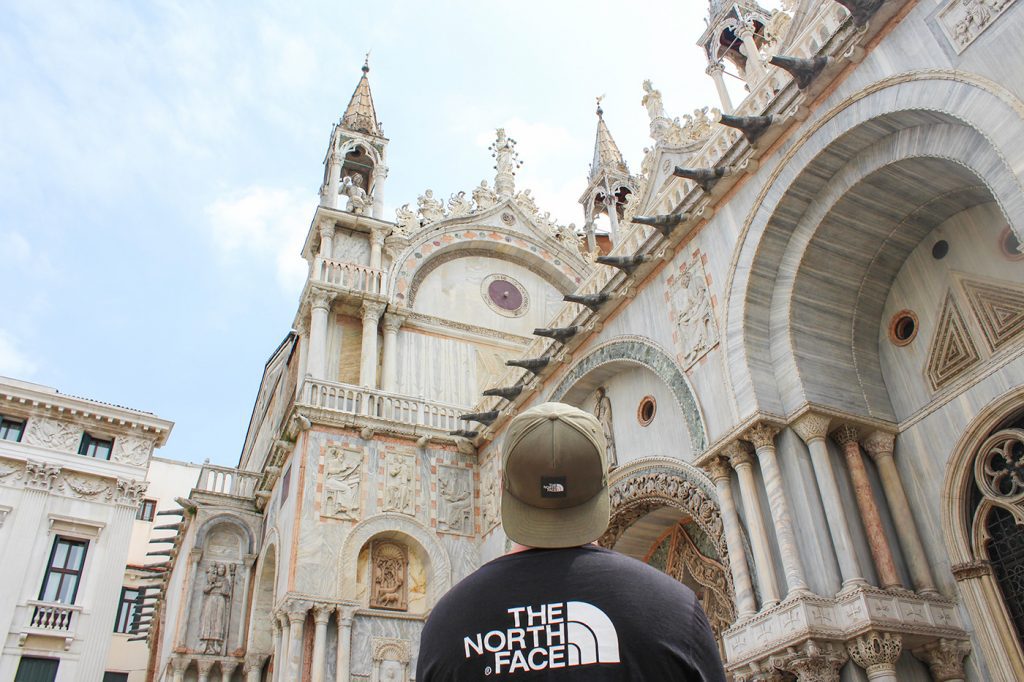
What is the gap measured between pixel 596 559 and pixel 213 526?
56.4 ft

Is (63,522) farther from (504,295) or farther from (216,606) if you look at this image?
(504,295)

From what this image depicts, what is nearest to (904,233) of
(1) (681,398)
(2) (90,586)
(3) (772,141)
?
(3) (772,141)

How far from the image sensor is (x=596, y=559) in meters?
1.95

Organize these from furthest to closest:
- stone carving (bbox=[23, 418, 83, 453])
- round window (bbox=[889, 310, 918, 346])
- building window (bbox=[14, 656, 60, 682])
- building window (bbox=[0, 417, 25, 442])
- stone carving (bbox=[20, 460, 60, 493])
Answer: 1. stone carving (bbox=[23, 418, 83, 453])
2. building window (bbox=[0, 417, 25, 442])
3. stone carving (bbox=[20, 460, 60, 493])
4. building window (bbox=[14, 656, 60, 682])
5. round window (bbox=[889, 310, 918, 346])

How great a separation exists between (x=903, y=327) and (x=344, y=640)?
9479mm

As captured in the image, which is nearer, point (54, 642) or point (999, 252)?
point (999, 252)

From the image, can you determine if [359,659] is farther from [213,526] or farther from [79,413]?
[79,413]

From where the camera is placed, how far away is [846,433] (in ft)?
29.5

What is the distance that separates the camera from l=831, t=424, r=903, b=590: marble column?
26.5 ft

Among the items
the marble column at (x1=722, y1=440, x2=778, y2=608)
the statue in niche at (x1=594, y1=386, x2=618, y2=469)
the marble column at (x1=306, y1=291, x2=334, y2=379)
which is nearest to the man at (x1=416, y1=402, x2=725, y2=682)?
the marble column at (x1=722, y1=440, x2=778, y2=608)

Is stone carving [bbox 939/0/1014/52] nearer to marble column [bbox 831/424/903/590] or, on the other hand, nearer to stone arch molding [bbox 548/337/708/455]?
marble column [bbox 831/424/903/590]

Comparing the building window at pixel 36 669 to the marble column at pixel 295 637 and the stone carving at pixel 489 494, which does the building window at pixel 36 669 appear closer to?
the marble column at pixel 295 637

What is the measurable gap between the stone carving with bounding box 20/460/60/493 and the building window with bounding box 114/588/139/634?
36.1 feet

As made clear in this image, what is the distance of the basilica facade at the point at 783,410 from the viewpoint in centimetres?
777
